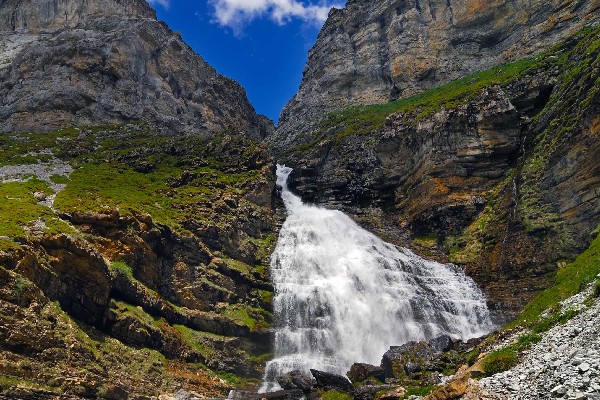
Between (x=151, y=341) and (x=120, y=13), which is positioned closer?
(x=151, y=341)

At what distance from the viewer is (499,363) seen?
17.2 meters

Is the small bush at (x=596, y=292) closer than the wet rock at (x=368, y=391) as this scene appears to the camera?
Yes

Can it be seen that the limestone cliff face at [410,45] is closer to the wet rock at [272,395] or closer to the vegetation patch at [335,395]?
the wet rock at [272,395]

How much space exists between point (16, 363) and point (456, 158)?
167ft

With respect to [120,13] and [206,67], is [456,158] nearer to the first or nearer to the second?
[206,67]

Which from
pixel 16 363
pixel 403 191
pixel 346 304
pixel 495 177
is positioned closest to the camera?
pixel 16 363

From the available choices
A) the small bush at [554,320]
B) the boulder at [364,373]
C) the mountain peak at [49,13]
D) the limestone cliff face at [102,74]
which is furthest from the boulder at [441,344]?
the mountain peak at [49,13]

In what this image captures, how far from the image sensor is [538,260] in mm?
43250

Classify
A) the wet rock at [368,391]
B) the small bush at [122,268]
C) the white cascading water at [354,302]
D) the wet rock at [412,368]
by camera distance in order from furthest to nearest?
the white cascading water at [354,302], the small bush at [122,268], the wet rock at [412,368], the wet rock at [368,391]

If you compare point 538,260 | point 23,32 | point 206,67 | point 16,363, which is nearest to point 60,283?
point 16,363

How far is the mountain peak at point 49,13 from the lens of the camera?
11081cm

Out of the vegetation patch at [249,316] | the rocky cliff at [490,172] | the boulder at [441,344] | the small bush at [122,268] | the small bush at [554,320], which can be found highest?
the rocky cliff at [490,172]

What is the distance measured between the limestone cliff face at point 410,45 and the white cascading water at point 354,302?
4704 cm

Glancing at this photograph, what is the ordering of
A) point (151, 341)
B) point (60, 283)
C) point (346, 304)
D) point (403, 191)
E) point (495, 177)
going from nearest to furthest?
point (60, 283) < point (151, 341) < point (346, 304) < point (495, 177) < point (403, 191)
